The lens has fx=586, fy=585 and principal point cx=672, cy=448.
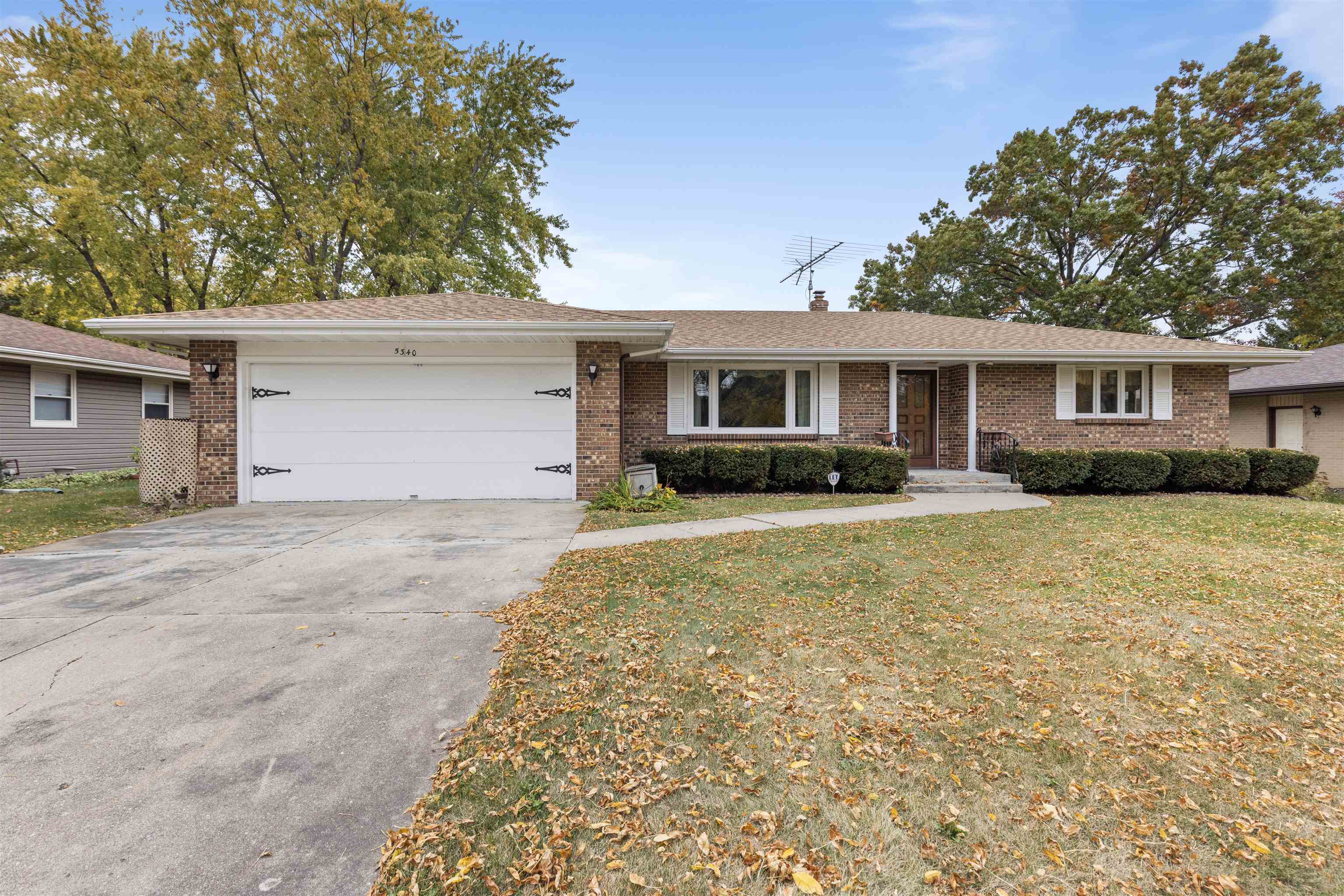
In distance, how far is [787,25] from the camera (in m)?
11.6

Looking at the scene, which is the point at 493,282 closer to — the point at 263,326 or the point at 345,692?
the point at 263,326

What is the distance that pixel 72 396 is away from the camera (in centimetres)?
1294

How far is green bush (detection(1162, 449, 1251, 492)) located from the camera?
10633mm

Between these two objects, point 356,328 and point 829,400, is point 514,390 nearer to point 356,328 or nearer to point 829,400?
point 356,328

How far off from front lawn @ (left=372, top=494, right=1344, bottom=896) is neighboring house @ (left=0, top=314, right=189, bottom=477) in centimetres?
1418

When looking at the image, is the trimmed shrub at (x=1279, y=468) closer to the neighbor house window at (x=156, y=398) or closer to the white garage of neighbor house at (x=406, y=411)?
the white garage of neighbor house at (x=406, y=411)

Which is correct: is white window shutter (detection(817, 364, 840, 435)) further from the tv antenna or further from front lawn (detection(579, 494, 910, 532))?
the tv antenna

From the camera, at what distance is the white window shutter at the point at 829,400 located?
11617 millimetres

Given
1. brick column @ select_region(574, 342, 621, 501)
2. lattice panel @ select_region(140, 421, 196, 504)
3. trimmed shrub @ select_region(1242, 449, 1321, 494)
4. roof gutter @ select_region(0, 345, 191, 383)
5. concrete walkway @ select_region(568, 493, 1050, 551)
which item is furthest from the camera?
roof gutter @ select_region(0, 345, 191, 383)

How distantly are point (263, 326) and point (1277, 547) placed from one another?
12421mm

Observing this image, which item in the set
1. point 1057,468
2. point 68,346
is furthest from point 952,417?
point 68,346

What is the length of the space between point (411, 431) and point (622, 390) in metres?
3.89

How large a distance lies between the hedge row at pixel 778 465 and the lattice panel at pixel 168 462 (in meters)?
7.00

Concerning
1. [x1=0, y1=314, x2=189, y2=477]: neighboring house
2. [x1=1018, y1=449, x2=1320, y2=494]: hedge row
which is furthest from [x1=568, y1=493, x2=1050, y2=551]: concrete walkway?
[x1=0, y1=314, x2=189, y2=477]: neighboring house
